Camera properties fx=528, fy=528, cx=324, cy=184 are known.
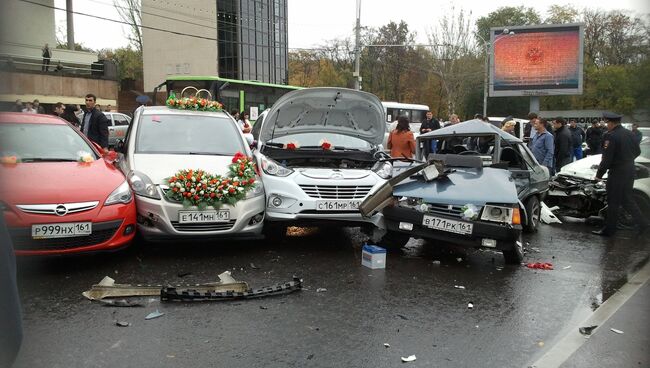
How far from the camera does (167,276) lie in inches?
215

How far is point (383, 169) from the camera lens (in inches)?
285

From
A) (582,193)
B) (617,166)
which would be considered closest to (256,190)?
(617,166)

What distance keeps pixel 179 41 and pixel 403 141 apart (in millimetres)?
44115

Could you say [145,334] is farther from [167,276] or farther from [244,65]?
[244,65]

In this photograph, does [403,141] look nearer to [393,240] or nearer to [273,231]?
[393,240]

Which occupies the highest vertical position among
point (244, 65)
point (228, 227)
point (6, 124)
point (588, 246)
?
point (244, 65)

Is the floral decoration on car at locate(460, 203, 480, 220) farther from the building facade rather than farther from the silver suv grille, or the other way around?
the building facade

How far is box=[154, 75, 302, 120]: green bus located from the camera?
22.6m

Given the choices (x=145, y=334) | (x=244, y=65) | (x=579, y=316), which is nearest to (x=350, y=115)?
(x=579, y=316)

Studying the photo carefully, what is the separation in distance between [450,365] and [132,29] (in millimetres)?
51193

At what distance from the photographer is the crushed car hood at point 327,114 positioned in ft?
26.8

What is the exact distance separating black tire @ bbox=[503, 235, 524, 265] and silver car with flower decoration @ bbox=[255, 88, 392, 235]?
5.18ft

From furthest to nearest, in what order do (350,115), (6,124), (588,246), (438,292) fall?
(350,115) → (588,246) → (438,292) → (6,124)

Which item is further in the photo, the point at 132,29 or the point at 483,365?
the point at 132,29
